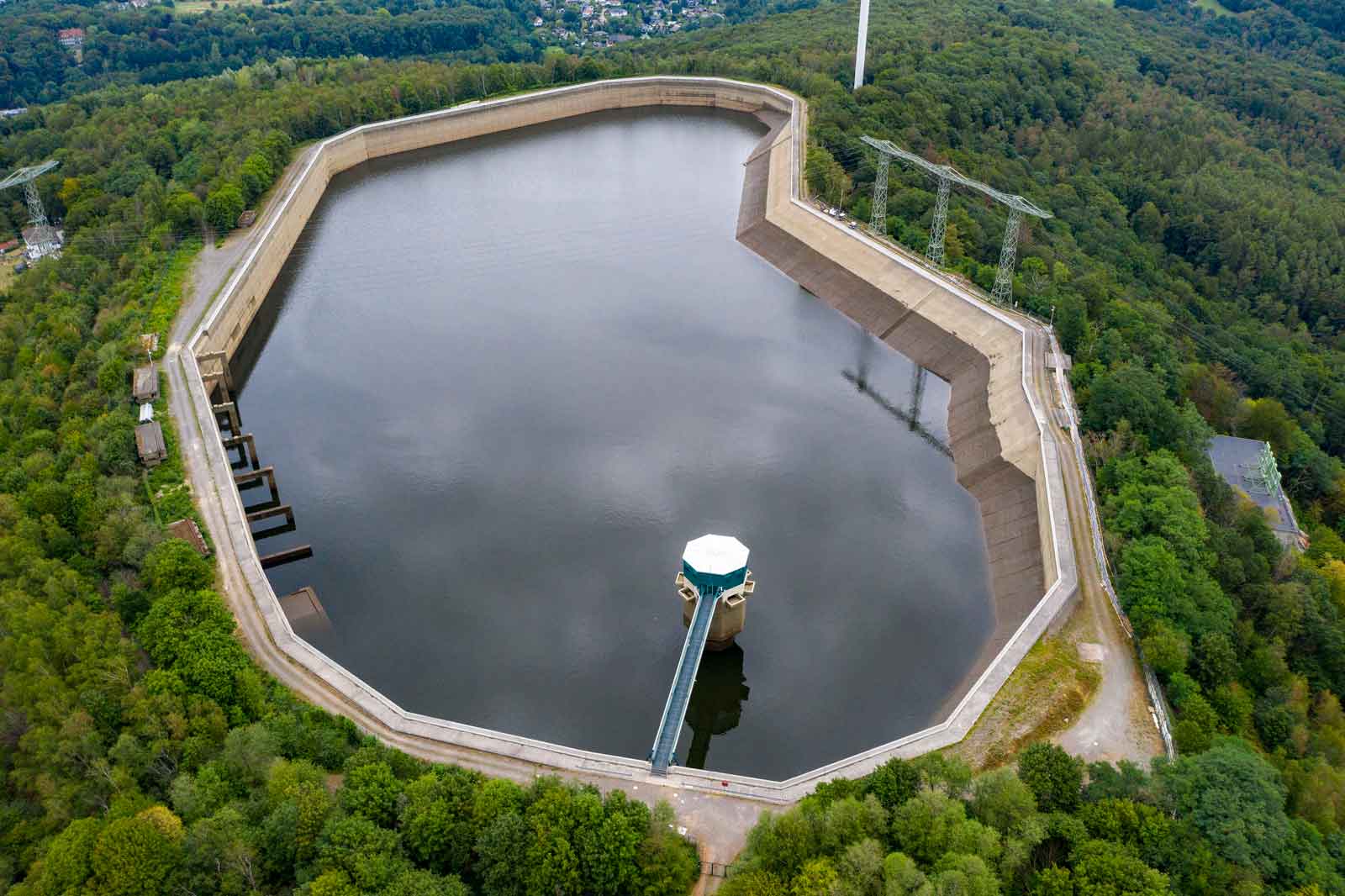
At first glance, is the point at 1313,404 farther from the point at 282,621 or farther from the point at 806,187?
the point at 282,621

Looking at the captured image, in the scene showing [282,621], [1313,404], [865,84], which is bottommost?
[1313,404]

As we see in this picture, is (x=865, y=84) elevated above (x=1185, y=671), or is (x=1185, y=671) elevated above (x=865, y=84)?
(x=865, y=84)

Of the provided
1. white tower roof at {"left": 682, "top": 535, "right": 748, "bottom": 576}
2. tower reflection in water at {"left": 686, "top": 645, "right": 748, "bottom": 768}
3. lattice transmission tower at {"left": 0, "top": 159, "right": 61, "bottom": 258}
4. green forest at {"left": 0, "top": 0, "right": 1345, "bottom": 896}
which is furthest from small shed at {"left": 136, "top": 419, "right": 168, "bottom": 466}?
lattice transmission tower at {"left": 0, "top": 159, "right": 61, "bottom": 258}

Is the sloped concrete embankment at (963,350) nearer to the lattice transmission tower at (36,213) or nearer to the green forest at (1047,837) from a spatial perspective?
the green forest at (1047,837)

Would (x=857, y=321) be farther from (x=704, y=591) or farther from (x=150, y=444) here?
(x=150, y=444)

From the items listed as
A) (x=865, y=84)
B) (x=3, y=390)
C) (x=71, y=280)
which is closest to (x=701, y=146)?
(x=865, y=84)

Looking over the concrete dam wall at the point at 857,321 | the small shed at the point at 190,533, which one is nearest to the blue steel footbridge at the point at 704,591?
the concrete dam wall at the point at 857,321
